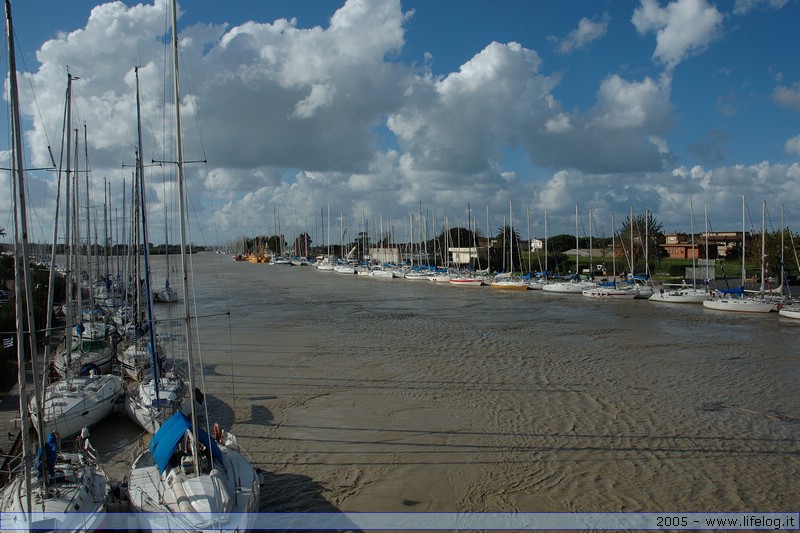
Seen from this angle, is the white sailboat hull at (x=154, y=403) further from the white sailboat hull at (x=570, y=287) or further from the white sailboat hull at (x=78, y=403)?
the white sailboat hull at (x=570, y=287)

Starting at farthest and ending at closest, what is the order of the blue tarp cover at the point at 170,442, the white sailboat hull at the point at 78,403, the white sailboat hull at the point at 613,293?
1. the white sailboat hull at the point at 613,293
2. the white sailboat hull at the point at 78,403
3. the blue tarp cover at the point at 170,442

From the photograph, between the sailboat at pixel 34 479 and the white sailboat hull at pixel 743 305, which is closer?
the sailboat at pixel 34 479

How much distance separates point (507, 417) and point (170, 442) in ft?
34.4

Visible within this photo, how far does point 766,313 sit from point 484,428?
127 ft

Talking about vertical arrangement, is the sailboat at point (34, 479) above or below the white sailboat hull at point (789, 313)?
above

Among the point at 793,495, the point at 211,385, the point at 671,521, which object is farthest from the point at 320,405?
the point at 793,495

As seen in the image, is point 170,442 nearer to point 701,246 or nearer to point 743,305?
point 743,305

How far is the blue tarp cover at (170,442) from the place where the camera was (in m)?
11.3

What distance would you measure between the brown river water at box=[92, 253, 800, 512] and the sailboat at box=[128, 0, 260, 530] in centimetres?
168

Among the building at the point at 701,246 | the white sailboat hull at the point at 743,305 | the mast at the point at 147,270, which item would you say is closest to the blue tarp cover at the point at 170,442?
the mast at the point at 147,270

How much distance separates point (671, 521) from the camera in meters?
11.7

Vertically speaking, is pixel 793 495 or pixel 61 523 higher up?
pixel 61 523

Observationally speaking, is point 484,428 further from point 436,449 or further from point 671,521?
point 671,521

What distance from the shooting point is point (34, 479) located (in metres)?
10.8
